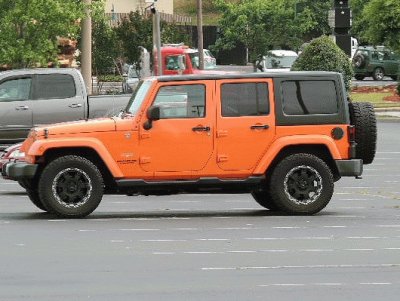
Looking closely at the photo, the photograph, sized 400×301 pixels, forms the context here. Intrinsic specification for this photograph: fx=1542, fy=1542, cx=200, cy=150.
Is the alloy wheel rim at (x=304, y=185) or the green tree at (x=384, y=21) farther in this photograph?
the green tree at (x=384, y=21)

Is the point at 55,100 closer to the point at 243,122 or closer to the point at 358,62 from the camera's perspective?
the point at 243,122

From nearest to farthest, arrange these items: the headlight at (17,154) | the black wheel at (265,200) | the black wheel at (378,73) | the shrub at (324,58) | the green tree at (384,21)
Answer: the headlight at (17,154)
the black wheel at (265,200)
the shrub at (324,58)
the green tree at (384,21)
the black wheel at (378,73)

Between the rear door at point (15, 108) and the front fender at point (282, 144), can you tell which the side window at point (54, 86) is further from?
the front fender at point (282, 144)

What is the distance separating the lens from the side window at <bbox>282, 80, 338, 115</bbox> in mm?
19156

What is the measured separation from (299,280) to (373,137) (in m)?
7.05

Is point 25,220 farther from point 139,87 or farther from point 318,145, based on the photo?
A: point 318,145

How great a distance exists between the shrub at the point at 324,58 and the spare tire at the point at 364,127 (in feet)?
107

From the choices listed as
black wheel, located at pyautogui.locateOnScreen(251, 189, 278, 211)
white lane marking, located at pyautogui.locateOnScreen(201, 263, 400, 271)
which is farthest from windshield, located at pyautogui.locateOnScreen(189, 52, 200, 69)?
white lane marking, located at pyautogui.locateOnScreen(201, 263, 400, 271)

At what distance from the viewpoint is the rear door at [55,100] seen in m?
29.6

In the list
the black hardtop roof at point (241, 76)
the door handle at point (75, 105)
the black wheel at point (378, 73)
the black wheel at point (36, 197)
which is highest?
the black hardtop roof at point (241, 76)

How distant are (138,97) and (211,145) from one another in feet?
3.81

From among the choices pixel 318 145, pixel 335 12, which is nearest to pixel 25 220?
pixel 318 145

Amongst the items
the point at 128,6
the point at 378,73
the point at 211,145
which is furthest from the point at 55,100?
the point at 128,6

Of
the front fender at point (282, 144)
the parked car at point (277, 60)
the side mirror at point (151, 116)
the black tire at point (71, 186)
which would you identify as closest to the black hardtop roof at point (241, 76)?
the side mirror at point (151, 116)
